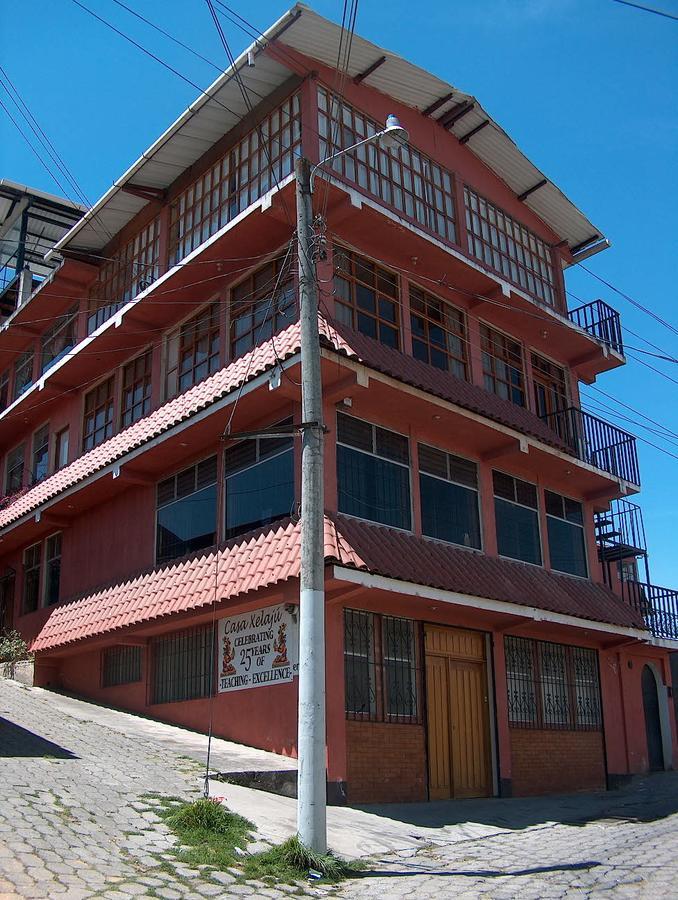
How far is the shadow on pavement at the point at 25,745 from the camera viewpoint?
1151 cm

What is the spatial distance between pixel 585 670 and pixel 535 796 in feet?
11.5

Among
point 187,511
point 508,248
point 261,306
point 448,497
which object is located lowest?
point 187,511

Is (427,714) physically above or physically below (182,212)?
below

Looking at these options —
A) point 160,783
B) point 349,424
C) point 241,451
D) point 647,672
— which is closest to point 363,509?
point 349,424

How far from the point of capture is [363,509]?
14.5 meters

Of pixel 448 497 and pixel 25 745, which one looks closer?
pixel 25 745

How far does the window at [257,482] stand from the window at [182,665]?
6.20 feet

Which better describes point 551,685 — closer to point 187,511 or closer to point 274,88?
point 187,511

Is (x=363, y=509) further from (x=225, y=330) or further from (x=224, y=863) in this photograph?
(x=224, y=863)

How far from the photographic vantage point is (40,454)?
77.2ft

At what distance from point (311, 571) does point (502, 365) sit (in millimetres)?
10707

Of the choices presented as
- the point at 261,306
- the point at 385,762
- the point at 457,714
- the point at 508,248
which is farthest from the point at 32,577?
the point at 508,248

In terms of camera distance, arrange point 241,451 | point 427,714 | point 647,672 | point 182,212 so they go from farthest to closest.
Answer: point 647,672 < point 182,212 < point 241,451 < point 427,714

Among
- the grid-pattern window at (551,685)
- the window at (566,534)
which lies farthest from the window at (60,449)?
the grid-pattern window at (551,685)
